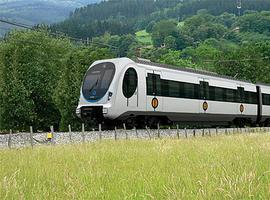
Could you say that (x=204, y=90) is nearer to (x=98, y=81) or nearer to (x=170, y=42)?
(x=98, y=81)

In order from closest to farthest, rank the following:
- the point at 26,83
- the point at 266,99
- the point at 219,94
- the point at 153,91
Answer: the point at 153,91, the point at 219,94, the point at 266,99, the point at 26,83

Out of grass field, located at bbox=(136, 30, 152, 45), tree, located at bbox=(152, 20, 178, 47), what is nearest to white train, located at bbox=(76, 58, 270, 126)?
tree, located at bbox=(152, 20, 178, 47)

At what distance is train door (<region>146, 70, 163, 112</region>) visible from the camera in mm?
21547

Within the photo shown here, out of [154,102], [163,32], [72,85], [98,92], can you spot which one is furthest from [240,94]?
[163,32]

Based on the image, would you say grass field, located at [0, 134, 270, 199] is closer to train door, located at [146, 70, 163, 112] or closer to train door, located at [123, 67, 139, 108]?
train door, located at [123, 67, 139, 108]

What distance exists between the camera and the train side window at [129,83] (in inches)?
816

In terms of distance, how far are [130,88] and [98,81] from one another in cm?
176

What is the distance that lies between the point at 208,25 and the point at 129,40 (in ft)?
106

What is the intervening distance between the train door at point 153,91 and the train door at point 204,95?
440cm

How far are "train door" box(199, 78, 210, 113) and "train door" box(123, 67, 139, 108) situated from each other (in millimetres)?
6287

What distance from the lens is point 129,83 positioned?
20.9 metres

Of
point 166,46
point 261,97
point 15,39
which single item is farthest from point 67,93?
point 166,46

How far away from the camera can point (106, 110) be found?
20234mm

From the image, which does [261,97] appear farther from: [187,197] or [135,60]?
[187,197]
